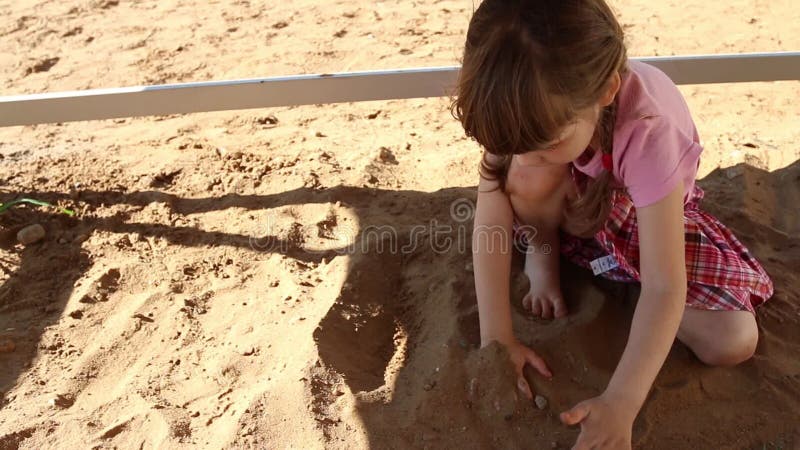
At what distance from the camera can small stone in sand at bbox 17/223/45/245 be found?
2.32 m

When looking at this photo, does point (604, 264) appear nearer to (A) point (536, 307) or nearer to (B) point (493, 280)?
(A) point (536, 307)

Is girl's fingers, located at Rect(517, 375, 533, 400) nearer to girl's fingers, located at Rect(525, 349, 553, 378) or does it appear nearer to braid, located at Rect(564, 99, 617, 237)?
girl's fingers, located at Rect(525, 349, 553, 378)

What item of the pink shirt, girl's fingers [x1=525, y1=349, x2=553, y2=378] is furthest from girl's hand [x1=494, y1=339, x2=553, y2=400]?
the pink shirt

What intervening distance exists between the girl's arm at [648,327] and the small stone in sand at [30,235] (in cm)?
170

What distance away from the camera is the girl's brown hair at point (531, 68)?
1316mm

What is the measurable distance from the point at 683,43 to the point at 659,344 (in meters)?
2.50

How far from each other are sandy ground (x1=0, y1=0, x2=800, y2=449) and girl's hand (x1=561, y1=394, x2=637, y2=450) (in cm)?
13

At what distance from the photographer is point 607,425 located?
5.00ft

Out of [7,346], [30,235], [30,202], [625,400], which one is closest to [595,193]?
[625,400]

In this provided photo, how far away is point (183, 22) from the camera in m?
3.99

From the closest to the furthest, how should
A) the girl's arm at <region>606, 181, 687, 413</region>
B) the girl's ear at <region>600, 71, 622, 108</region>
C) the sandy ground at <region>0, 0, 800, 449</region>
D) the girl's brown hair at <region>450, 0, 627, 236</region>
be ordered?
1. the girl's brown hair at <region>450, 0, 627, 236</region>
2. the girl's ear at <region>600, 71, 622, 108</region>
3. the girl's arm at <region>606, 181, 687, 413</region>
4. the sandy ground at <region>0, 0, 800, 449</region>

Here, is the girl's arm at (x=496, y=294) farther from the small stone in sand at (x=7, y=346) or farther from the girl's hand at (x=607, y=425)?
the small stone in sand at (x=7, y=346)

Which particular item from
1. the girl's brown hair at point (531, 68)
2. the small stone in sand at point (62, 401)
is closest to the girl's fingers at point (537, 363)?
the girl's brown hair at point (531, 68)

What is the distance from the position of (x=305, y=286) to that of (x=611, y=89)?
3.49ft
